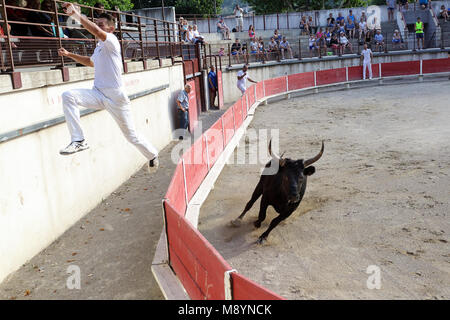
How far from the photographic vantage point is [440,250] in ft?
20.7

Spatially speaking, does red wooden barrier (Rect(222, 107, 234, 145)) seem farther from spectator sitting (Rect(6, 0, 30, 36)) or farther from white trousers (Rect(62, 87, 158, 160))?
white trousers (Rect(62, 87, 158, 160))

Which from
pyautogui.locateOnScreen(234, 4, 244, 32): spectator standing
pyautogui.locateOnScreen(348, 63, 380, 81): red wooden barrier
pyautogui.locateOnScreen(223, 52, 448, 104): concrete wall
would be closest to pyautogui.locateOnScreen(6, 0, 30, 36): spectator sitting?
pyautogui.locateOnScreen(223, 52, 448, 104): concrete wall

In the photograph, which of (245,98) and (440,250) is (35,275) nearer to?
(440,250)

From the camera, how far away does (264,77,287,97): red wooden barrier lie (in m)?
23.5

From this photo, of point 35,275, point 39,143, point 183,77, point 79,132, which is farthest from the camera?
point 183,77

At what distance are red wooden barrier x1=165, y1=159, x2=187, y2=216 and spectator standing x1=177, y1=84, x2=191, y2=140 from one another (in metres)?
8.09

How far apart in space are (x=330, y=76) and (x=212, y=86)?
876cm

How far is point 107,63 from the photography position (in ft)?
18.4

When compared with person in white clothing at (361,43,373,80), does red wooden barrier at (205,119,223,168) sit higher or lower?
lower

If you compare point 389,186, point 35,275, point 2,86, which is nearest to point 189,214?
point 35,275

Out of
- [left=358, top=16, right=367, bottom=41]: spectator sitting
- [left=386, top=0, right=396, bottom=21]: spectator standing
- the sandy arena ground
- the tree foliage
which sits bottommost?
the sandy arena ground

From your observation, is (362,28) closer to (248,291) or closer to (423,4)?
(423,4)

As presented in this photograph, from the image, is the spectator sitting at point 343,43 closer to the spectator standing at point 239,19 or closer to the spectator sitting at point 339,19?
the spectator sitting at point 339,19
